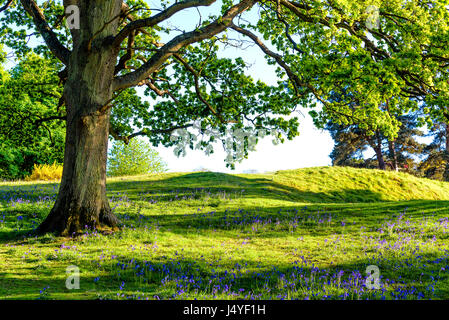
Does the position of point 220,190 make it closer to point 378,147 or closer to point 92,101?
point 92,101

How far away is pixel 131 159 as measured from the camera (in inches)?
1721

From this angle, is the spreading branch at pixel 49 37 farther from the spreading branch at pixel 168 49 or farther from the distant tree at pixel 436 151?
the distant tree at pixel 436 151

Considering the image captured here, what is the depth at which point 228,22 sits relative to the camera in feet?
40.2

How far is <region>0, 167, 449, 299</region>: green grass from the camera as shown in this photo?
680 cm

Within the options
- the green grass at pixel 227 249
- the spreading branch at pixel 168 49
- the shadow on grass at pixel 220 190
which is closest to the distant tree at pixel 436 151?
the shadow on grass at pixel 220 190

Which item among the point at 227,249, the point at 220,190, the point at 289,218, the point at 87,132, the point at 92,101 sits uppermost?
the point at 92,101

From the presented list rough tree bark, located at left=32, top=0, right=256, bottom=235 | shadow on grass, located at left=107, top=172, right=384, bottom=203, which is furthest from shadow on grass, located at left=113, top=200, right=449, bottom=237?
shadow on grass, located at left=107, top=172, right=384, bottom=203

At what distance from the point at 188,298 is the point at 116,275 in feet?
8.60

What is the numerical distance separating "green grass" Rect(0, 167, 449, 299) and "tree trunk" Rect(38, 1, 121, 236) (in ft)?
2.57

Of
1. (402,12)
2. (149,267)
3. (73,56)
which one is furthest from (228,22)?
(149,267)

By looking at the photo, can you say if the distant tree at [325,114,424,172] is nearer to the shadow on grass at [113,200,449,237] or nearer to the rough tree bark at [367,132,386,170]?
the rough tree bark at [367,132,386,170]

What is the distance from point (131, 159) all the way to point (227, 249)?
117 ft

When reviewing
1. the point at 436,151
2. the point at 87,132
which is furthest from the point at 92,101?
the point at 436,151

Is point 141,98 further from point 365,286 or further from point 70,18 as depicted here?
point 365,286
